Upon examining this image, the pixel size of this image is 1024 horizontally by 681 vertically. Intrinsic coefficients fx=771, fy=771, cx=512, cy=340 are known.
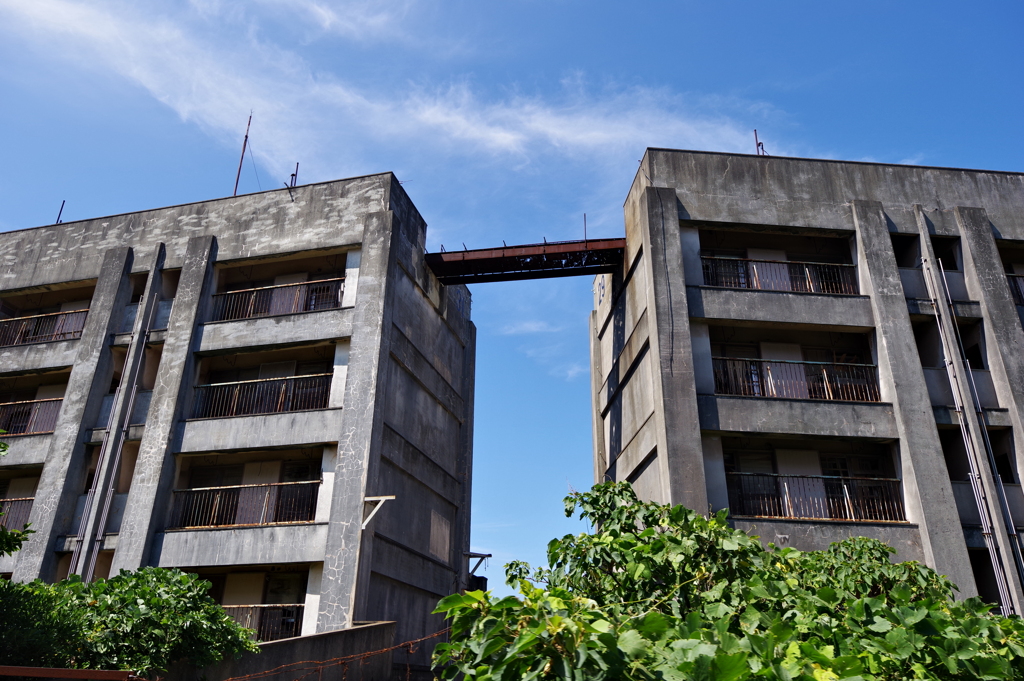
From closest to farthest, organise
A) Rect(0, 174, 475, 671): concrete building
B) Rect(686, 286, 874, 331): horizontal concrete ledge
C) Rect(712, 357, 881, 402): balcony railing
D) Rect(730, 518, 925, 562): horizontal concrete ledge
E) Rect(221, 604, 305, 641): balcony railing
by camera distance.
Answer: Rect(730, 518, 925, 562): horizontal concrete ledge
Rect(221, 604, 305, 641): balcony railing
Rect(0, 174, 475, 671): concrete building
Rect(712, 357, 881, 402): balcony railing
Rect(686, 286, 874, 331): horizontal concrete ledge

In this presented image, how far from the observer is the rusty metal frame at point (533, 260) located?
21.8 m

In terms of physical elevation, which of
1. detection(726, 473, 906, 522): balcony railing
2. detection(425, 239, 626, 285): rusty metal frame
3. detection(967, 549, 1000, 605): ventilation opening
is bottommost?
detection(967, 549, 1000, 605): ventilation opening

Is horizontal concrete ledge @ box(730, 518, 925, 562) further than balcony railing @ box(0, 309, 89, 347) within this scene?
No

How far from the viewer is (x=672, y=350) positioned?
691 inches

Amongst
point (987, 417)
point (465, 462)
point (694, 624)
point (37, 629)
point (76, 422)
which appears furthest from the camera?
point (465, 462)

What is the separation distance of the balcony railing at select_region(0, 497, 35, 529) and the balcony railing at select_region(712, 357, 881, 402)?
58.5 feet

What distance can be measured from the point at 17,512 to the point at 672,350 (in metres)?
17.4

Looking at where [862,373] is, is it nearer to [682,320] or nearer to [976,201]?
[682,320]

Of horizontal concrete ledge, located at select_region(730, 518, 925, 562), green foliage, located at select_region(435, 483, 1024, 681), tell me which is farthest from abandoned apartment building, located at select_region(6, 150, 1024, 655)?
green foliage, located at select_region(435, 483, 1024, 681)

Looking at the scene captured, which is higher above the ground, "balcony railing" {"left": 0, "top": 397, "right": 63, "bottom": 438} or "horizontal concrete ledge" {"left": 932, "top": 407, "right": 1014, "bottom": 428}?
"balcony railing" {"left": 0, "top": 397, "right": 63, "bottom": 438}

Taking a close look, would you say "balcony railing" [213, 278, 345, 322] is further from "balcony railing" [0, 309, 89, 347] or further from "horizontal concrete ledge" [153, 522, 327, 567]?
"horizontal concrete ledge" [153, 522, 327, 567]

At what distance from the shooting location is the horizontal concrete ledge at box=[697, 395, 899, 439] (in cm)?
1723

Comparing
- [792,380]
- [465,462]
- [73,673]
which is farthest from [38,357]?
[792,380]

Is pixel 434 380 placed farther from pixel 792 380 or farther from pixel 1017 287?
pixel 1017 287
